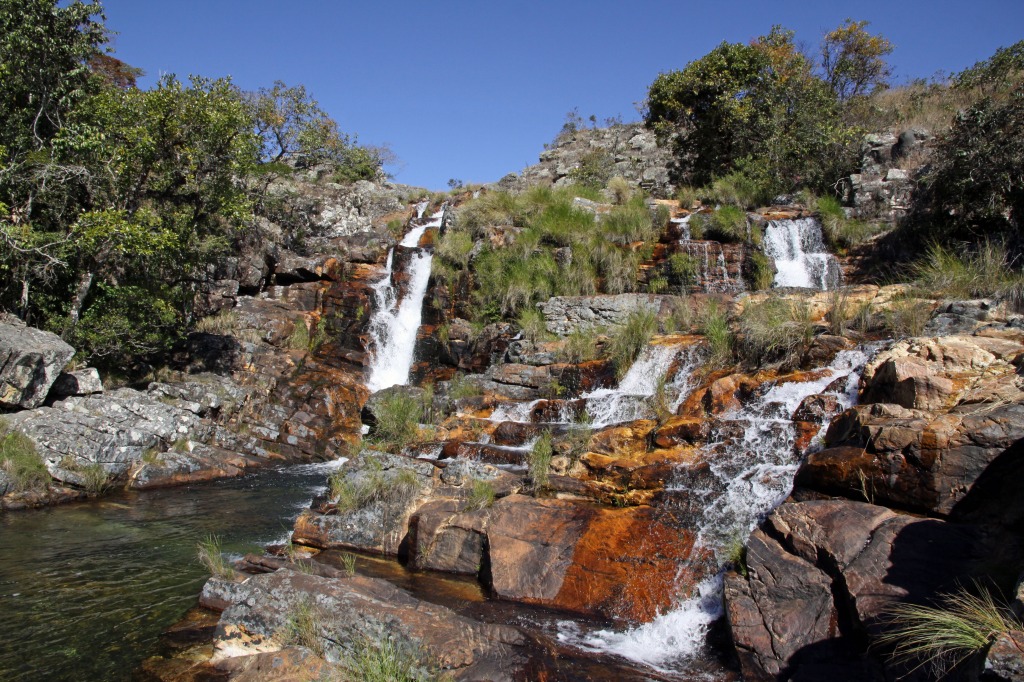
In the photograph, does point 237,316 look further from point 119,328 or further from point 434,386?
point 434,386

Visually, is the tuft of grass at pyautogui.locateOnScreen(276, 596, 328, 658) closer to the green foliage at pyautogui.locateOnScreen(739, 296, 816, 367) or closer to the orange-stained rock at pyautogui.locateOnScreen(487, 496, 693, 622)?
the orange-stained rock at pyautogui.locateOnScreen(487, 496, 693, 622)

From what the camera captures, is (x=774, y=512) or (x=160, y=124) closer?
(x=774, y=512)

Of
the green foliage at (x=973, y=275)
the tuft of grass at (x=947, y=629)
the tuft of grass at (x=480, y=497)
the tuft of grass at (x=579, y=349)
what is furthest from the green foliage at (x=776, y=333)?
the tuft of grass at (x=947, y=629)

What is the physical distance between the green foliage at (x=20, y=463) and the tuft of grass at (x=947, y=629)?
11083 mm

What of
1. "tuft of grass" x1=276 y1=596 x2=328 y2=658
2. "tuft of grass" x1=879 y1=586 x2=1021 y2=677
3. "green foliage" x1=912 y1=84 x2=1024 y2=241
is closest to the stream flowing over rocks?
"tuft of grass" x1=276 y1=596 x2=328 y2=658

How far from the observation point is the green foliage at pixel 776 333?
29.1 ft

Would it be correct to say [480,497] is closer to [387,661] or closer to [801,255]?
[387,661]

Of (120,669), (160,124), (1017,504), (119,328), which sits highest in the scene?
(160,124)

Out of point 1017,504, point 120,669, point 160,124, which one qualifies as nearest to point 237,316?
point 160,124

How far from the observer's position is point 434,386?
504 inches

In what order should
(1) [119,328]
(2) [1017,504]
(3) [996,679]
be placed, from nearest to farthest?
1. (3) [996,679]
2. (2) [1017,504]
3. (1) [119,328]

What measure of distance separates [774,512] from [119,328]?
1278 cm

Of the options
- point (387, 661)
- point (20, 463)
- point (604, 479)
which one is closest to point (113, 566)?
point (20, 463)

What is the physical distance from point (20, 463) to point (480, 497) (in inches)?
297
